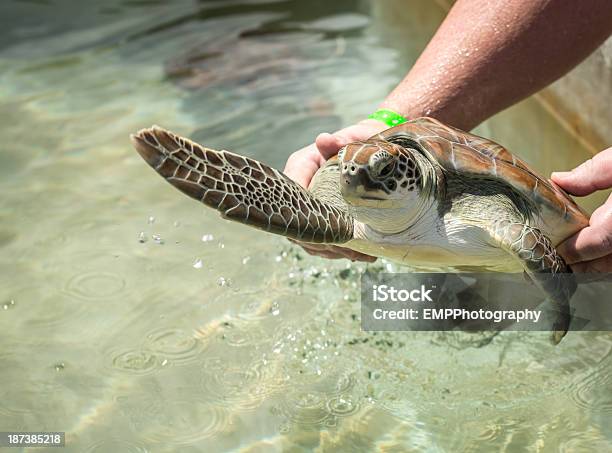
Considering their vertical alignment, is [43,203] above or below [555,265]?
below

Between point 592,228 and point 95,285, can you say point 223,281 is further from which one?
point 592,228

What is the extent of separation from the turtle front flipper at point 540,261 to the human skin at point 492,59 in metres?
0.50

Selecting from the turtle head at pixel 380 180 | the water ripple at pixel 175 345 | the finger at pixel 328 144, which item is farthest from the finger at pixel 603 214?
the water ripple at pixel 175 345

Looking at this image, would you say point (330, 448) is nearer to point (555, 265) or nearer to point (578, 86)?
point (555, 265)

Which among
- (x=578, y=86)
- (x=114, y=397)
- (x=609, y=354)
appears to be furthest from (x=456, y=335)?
(x=578, y=86)

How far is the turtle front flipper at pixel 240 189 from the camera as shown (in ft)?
5.17

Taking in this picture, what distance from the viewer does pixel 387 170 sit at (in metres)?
1.69

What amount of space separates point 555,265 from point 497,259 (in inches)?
6.7

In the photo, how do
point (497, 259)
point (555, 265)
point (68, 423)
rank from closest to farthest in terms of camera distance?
point (555, 265), point (497, 259), point (68, 423)

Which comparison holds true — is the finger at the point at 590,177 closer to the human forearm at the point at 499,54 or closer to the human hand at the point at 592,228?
the human hand at the point at 592,228

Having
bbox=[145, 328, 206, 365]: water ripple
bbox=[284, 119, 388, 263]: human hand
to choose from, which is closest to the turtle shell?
bbox=[284, 119, 388, 263]: human hand

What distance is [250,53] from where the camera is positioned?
4.45 m

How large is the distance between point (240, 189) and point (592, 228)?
801 mm

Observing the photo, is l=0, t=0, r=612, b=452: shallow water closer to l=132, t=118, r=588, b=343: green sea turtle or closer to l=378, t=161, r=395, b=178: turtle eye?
l=132, t=118, r=588, b=343: green sea turtle
